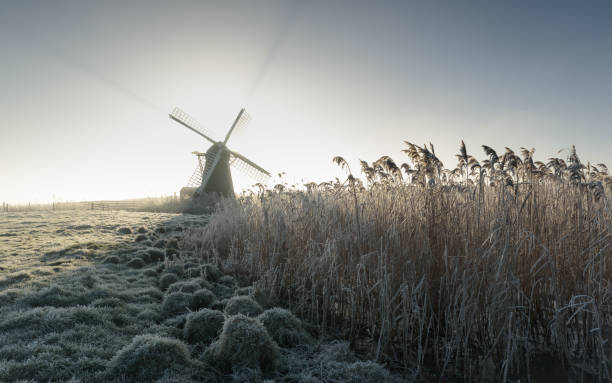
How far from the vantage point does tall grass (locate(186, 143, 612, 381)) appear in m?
3.40

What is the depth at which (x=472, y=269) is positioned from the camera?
3.57 meters

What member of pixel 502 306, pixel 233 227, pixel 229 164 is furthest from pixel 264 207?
pixel 229 164

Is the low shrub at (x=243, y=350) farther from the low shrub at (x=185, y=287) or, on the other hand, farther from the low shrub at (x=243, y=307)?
the low shrub at (x=185, y=287)

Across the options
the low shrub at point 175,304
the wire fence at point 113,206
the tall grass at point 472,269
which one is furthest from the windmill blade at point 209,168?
the tall grass at point 472,269

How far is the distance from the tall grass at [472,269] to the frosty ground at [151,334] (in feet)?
2.18

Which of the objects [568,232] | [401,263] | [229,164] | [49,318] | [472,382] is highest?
[229,164]

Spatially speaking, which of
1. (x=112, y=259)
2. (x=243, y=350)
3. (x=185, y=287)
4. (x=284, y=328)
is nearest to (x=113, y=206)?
(x=112, y=259)

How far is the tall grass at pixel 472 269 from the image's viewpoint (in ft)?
11.1

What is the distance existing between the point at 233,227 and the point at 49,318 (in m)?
5.12

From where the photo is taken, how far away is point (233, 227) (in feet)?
30.0

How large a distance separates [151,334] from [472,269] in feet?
12.8

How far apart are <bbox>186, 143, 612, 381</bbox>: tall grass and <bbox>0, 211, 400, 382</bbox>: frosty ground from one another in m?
0.66

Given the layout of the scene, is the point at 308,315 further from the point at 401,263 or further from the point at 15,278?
the point at 15,278

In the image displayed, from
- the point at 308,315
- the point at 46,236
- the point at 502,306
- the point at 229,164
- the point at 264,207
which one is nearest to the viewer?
the point at 502,306
